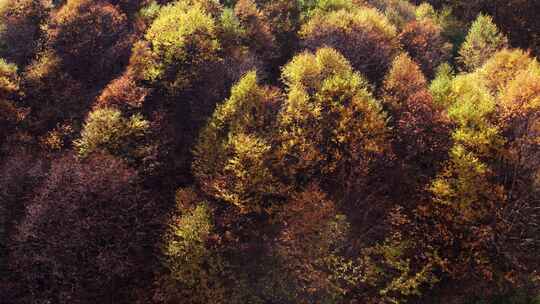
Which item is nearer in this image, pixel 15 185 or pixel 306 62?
pixel 15 185

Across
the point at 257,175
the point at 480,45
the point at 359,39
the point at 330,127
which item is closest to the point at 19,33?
the point at 257,175

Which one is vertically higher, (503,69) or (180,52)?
(503,69)

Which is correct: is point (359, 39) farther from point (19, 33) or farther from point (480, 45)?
point (19, 33)

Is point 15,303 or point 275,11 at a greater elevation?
point 275,11

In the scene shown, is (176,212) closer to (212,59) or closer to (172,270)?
(172,270)

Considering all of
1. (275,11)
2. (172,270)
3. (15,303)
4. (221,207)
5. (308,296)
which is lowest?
(15,303)

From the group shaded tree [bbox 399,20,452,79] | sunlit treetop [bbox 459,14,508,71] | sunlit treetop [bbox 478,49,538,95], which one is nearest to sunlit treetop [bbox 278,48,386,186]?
sunlit treetop [bbox 478,49,538,95]

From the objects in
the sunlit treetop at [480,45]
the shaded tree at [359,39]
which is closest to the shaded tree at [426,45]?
the sunlit treetop at [480,45]

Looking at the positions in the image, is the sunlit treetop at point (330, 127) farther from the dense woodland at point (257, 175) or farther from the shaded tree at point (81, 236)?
the shaded tree at point (81, 236)

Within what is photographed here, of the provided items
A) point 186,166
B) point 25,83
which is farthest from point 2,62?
point 186,166
